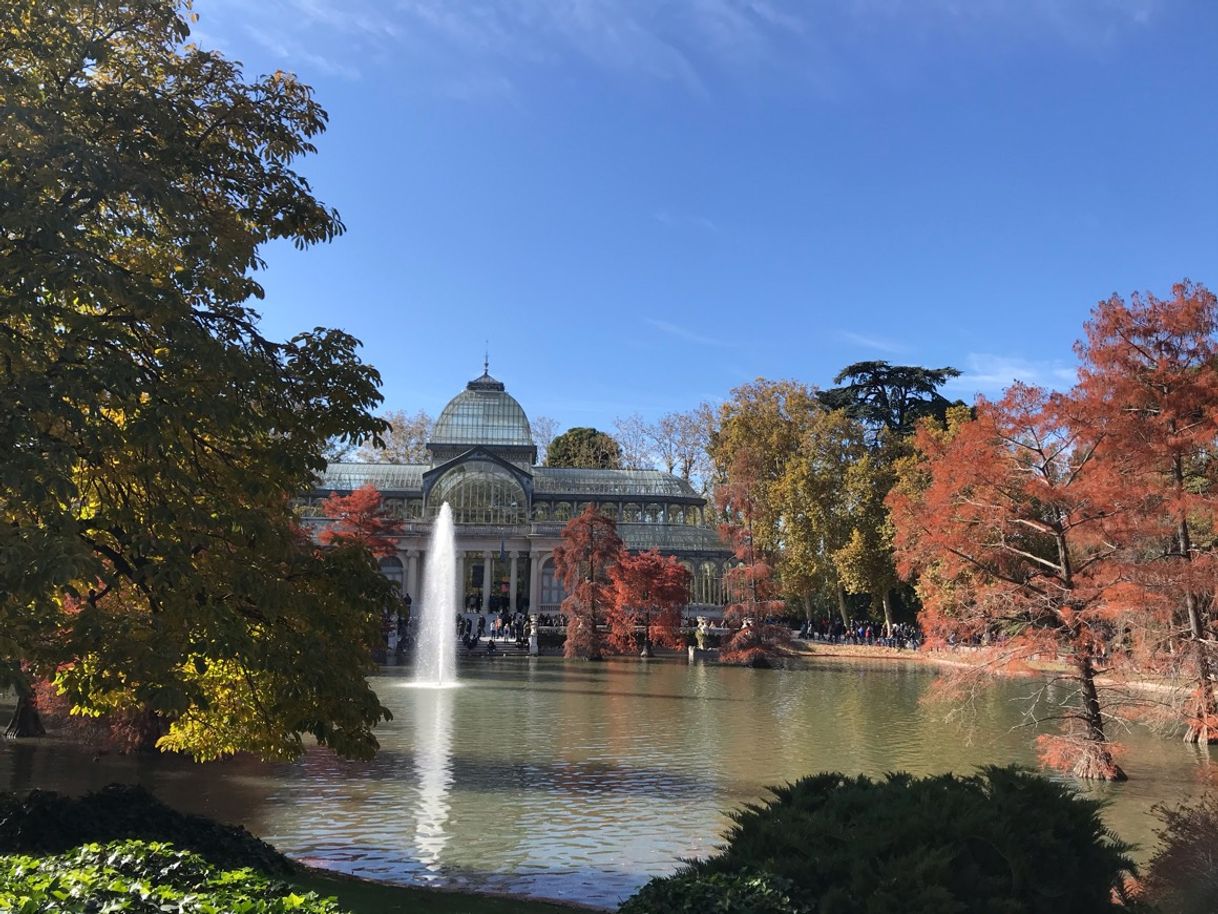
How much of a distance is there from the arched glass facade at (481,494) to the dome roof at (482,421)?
17.4 feet

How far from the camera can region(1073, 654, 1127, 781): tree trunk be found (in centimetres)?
→ 1595

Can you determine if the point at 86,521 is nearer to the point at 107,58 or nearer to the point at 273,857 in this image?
the point at 273,857

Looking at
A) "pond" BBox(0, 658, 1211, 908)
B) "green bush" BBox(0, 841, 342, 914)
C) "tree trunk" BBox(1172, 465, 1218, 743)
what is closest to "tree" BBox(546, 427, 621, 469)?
"pond" BBox(0, 658, 1211, 908)

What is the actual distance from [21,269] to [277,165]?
3.27m

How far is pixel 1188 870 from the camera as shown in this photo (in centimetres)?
777

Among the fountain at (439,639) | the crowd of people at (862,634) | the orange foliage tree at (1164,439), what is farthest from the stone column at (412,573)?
the orange foliage tree at (1164,439)

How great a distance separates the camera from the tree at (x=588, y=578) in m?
42.8

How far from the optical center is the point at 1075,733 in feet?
54.2

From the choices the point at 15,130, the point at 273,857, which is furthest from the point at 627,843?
the point at 15,130

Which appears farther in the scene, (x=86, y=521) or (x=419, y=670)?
(x=419, y=670)

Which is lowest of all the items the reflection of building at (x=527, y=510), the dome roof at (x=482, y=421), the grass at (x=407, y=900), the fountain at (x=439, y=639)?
the grass at (x=407, y=900)

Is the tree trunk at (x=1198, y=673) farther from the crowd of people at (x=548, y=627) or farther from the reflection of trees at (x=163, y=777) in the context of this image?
the crowd of people at (x=548, y=627)

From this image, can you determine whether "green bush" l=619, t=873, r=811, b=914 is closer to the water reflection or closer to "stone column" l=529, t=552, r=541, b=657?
the water reflection

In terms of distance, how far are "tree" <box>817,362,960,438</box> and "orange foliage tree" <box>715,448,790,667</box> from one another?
16.1 meters
